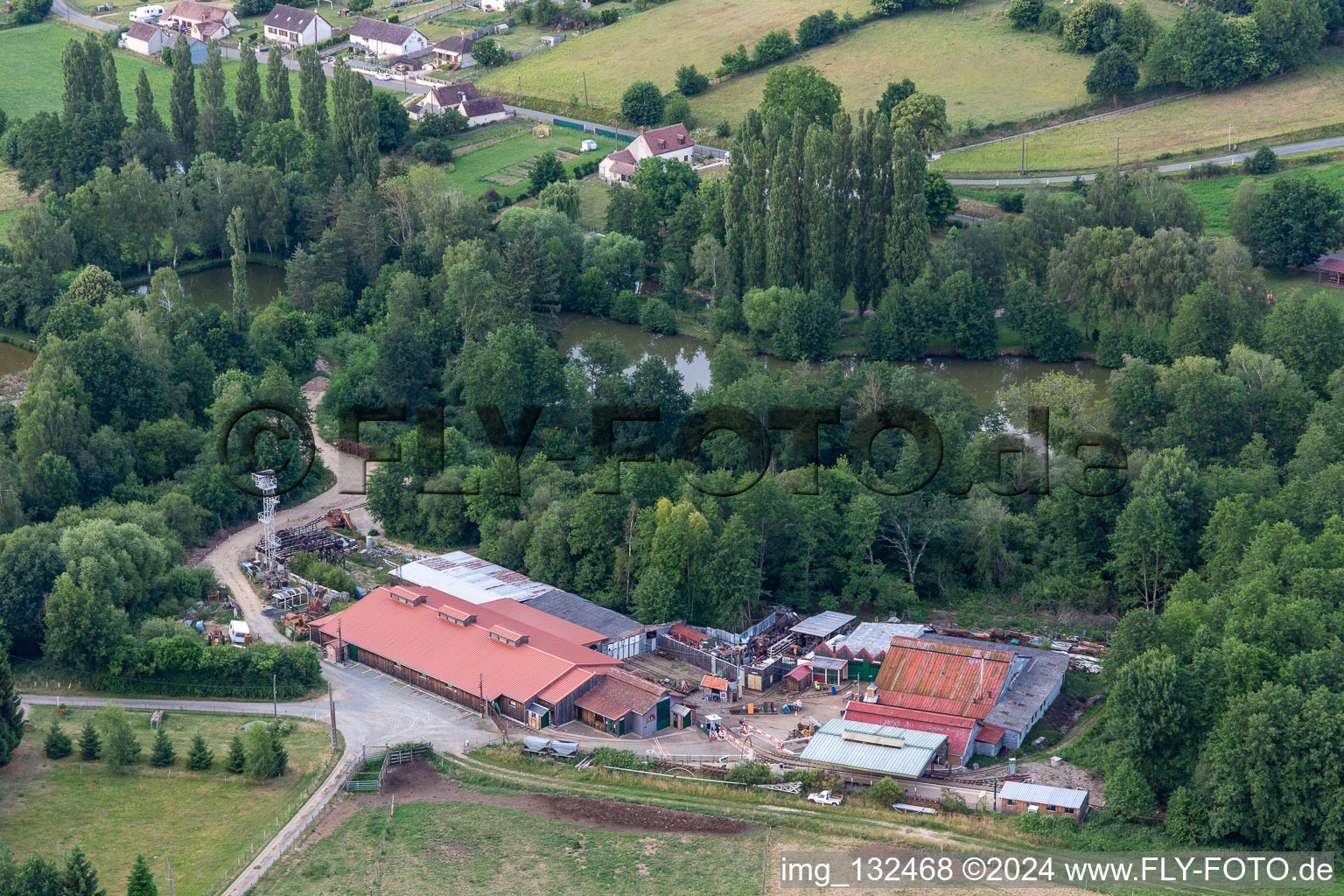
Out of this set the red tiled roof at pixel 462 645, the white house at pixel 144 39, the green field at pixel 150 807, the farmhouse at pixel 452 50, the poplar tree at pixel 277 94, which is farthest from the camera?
the white house at pixel 144 39

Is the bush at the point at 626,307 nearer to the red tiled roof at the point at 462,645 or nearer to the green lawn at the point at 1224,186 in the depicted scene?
the red tiled roof at the point at 462,645

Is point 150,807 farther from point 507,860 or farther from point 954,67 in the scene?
point 954,67

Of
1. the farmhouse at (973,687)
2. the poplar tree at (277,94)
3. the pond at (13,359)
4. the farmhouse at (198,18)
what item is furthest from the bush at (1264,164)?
the farmhouse at (198,18)

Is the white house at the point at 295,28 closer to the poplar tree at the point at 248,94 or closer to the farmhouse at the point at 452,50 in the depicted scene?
the farmhouse at the point at 452,50

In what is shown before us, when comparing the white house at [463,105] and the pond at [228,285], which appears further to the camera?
the white house at [463,105]

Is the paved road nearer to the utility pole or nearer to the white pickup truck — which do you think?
the utility pole

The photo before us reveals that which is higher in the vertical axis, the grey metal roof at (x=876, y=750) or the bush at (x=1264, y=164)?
the bush at (x=1264, y=164)

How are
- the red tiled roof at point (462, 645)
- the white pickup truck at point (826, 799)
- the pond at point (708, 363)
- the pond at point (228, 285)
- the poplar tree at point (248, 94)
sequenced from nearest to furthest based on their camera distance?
1. the white pickup truck at point (826, 799)
2. the red tiled roof at point (462, 645)
3. the pond at point (708, 363)
4. the pond at point (228, 285)
5. the poplar tree at point (248, 94)
